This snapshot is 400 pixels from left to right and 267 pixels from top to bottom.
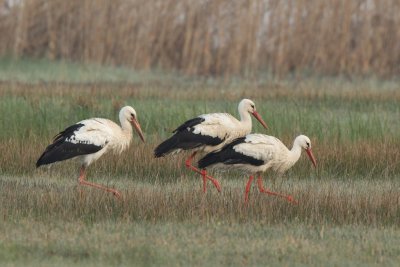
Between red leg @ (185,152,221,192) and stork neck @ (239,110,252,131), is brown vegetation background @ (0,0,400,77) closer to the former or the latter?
red leg @ (185,152,221,192)

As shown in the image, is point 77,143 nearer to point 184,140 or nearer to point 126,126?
point 126,126

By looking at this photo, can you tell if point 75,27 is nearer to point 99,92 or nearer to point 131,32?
point 131,32

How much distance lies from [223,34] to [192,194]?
529 inches

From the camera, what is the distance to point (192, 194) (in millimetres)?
9125

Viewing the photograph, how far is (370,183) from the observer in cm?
1091

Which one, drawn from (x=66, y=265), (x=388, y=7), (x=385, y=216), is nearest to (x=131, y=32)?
(x=388, y=7)

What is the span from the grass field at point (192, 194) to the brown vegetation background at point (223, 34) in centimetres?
359

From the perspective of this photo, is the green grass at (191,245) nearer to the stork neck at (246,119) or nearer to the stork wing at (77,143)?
the stork wing at (77,143)

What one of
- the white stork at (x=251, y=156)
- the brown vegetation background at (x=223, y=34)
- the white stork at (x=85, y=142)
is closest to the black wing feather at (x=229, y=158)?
the white stork at (x=251, y=156)

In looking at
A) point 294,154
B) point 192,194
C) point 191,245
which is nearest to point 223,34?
point 294,154

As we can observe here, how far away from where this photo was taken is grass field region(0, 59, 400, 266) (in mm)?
7152

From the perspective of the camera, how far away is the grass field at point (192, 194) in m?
7.15

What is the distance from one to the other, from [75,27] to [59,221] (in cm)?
1599

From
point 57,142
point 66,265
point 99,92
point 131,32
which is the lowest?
point 66,265
